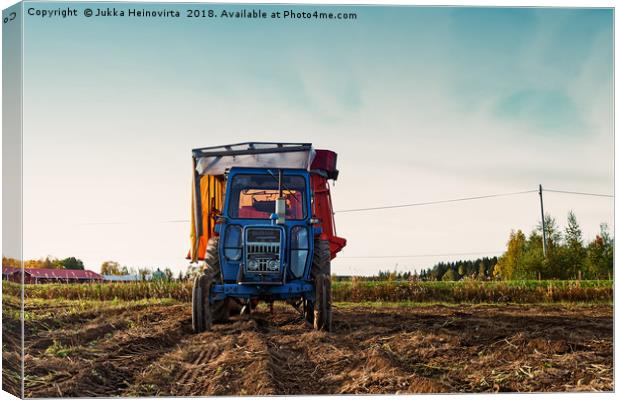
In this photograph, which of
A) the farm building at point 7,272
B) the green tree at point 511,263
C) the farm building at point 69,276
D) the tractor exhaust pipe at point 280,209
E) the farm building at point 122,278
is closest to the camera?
the farm building at point 7,272

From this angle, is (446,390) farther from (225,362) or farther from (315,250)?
(315,250)

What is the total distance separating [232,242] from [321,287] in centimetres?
137

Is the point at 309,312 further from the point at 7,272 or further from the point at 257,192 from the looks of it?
the point at 7,272

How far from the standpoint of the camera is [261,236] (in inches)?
396

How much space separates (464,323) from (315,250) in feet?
10.9

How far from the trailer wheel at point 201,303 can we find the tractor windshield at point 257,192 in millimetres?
985

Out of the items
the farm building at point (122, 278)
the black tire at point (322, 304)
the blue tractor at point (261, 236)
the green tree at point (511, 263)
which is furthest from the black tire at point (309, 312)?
the green tree at point (511, 263)

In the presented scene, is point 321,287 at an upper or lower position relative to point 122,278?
lower

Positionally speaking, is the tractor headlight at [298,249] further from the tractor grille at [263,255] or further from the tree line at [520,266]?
the tree line at [520,266]

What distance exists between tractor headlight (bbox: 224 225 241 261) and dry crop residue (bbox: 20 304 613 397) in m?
1.05

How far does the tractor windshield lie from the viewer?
1026 cm

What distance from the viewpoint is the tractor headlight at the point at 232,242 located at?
10117mm

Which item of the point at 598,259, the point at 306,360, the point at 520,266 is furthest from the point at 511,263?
the point at 306,360

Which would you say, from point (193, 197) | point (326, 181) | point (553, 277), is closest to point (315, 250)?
point (193, 197)
